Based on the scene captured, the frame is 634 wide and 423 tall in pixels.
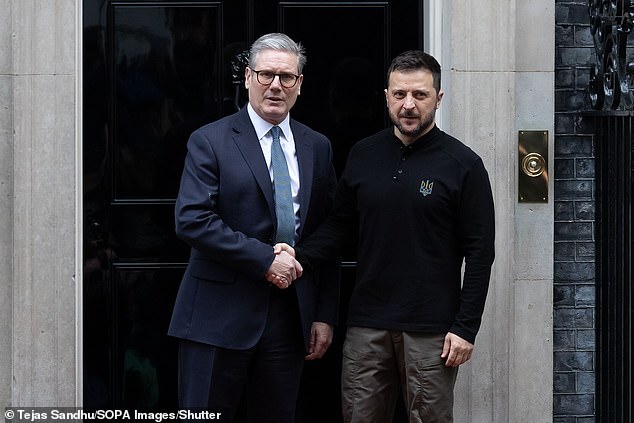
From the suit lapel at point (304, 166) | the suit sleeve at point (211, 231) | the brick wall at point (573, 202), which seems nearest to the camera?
the suit sleeve at point (211, 231)

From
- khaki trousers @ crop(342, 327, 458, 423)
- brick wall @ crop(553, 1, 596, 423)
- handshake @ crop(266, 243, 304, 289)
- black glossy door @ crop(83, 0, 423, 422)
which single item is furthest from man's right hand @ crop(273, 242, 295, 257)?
brick wall @ crop(553, 1, 596, 423)

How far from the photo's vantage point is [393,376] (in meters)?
4.30

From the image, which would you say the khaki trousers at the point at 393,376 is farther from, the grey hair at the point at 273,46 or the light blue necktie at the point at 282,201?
the grey hair at the point at 273,46

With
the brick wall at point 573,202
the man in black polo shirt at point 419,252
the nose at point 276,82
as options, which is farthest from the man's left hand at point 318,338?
the brick wall at point 573,202

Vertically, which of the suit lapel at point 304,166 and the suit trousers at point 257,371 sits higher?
the suit lapel at point 304,166

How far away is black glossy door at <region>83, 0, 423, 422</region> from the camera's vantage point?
5270mm

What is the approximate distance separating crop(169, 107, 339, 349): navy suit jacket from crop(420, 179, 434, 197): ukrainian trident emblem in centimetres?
47

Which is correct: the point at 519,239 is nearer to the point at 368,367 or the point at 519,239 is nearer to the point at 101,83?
the point at 368,367

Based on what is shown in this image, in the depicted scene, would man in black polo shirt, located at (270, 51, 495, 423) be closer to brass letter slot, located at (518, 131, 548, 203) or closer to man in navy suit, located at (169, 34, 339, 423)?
man in navy suit, located at (169, 34, 339, 423)

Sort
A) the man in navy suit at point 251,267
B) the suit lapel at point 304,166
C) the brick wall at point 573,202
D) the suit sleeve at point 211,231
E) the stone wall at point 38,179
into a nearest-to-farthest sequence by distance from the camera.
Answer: the suit sleeve at point 211,231 → the man in navy suit at point 251,267 → the suit lapel at point 304,166 → the stone wall at point 38,179 → the brick wall at point 573,202

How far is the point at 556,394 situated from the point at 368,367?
4.63 ft

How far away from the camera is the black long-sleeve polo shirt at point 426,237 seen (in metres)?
4.14

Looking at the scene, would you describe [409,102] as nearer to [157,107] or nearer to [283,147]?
[283,147]

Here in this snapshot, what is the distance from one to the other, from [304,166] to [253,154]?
22 centimetres
